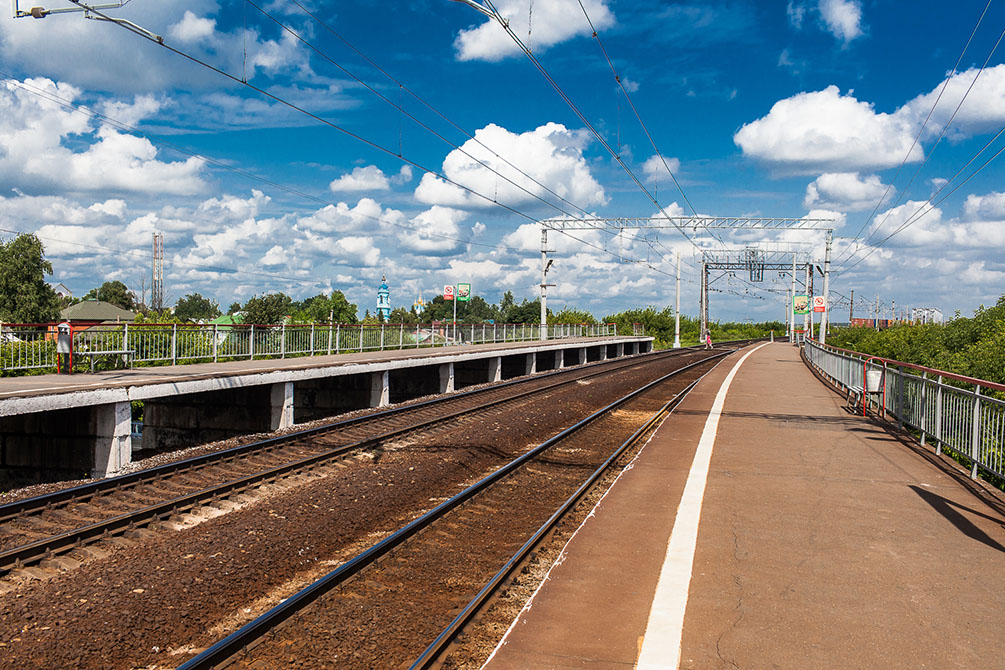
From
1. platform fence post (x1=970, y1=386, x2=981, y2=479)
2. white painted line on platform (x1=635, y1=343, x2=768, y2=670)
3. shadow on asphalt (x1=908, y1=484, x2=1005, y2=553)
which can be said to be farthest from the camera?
platform fence post (x1=970, y1=386, x2=981, y2=479)

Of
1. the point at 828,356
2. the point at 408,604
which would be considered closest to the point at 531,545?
the point at 408,604

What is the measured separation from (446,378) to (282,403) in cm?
925

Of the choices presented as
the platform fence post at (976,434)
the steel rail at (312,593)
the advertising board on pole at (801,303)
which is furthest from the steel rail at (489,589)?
the advertising board on pole at (801,303)

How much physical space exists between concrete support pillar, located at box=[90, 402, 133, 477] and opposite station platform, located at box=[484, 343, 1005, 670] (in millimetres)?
7793

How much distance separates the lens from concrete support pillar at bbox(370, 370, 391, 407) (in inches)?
773

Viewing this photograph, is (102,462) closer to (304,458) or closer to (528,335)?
(304,458)

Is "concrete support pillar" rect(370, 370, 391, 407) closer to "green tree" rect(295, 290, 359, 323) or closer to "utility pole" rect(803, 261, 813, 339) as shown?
"utility pole" rect(803, 261, 813, 339)

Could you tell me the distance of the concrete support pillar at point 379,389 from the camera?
19.6m

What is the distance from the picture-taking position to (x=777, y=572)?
5.76 m

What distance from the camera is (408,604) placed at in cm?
554

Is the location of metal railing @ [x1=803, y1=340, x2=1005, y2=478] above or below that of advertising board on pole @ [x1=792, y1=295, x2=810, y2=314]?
below

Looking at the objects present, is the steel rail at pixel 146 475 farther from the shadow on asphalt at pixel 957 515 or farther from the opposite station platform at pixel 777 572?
the shadow on asphalt at pixel 957 515

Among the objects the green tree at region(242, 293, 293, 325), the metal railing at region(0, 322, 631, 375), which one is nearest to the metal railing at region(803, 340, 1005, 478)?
the metal railing at region(0, 322, 631, 375)

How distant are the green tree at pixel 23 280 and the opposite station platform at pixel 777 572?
228ft
